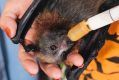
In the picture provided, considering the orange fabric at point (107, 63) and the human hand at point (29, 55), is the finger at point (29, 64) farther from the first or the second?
the orange fabric at point (107, 63)

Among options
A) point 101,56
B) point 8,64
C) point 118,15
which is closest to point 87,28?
point 118,15

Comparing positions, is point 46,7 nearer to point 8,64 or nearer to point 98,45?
point 98,45

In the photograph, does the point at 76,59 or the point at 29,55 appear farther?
the point at 29,55

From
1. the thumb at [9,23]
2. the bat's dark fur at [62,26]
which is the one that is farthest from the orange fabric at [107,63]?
the thumb at [9,23]

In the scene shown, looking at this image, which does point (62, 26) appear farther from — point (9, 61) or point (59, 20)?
point (9, 61)

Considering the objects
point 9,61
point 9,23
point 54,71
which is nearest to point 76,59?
point 54,71

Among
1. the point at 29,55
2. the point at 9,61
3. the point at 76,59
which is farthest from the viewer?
the point at 9,61
